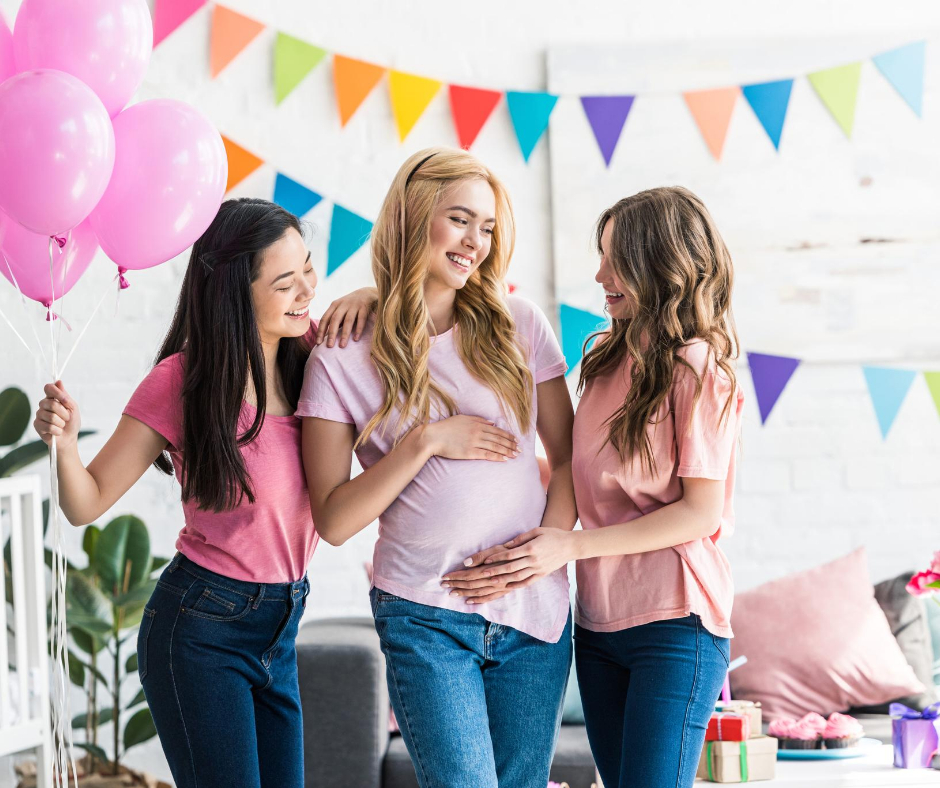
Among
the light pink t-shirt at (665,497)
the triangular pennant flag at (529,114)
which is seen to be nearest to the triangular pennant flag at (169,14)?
the triangular pennant flag at (529,114)

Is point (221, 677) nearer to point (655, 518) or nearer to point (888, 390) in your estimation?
point (655, 518)

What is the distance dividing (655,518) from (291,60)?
216 centimetres

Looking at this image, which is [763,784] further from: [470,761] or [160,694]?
[160,694]

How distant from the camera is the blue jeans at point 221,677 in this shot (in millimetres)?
1499

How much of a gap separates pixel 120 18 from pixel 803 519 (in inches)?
94.4

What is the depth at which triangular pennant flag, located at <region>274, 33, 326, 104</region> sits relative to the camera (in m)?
3.11

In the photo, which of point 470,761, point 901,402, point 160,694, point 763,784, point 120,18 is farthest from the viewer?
point 901,402

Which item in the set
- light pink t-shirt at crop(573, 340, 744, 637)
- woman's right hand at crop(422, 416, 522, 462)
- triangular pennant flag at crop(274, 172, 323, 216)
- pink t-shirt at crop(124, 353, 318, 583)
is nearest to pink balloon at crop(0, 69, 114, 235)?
pink t-shirt at crop(124, 353, 318, 583)

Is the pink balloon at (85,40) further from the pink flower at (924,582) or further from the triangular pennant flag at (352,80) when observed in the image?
the pink flower at (924,582)

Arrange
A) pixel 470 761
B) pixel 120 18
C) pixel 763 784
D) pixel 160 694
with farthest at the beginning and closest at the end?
pixel 763 784, pixel 120 18, pixel 160 694, pixel 470 761

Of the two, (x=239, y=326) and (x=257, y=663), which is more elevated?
(x=239, y=326)

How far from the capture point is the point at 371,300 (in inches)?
66.0

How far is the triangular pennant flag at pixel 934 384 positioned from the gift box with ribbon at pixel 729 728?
144cm

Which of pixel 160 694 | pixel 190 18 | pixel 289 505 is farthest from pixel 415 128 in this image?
pixel 160 694
